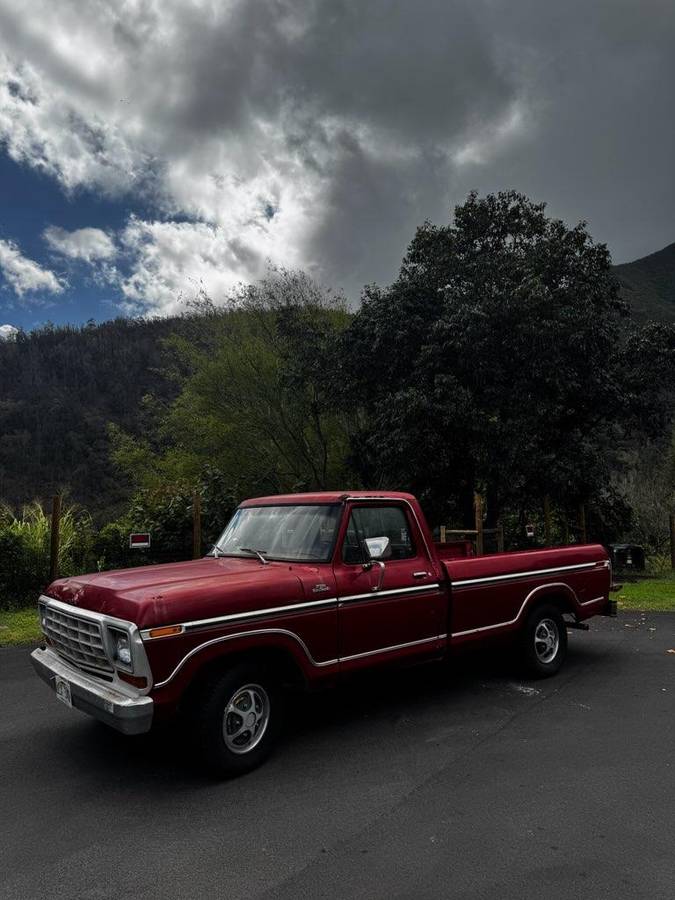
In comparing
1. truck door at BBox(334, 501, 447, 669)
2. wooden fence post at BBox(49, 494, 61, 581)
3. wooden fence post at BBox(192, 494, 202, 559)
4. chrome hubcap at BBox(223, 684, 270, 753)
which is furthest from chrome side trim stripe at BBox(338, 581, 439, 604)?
wooden fence post at BBox(49, 494, 61, 581)

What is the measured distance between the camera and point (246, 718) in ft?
13.1

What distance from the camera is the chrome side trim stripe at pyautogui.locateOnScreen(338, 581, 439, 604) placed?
14.8 feet

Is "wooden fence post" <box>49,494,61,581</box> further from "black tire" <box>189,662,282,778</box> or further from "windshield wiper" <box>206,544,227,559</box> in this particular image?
"black tire" <box>189,662,282,778</box>

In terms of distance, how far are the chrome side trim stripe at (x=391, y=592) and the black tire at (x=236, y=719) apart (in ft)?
2.53

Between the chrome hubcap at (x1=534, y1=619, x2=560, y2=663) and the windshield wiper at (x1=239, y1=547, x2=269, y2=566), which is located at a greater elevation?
the windshield wiper at (x1=239, y1=547, x2=269, y2=566)

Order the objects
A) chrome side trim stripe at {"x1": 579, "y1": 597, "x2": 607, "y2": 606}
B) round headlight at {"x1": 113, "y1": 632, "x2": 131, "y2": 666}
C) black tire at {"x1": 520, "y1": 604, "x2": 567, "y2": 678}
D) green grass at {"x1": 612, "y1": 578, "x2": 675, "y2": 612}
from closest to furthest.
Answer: round headlight at {"x1": 113, "y1": 632, "x2": 131, "y2": 666} → black tire at {"x1": 520, "y1": 604, "x2": 567, "y2": 678} → chrome side trim stripe at {"x1": 579, "y1": 597, "x2": 607, "y2": 606} → green grass at {"x1": 612, "y1": 578, "x2": 675, "y2": 612}

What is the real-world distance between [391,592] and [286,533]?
953 millimetres

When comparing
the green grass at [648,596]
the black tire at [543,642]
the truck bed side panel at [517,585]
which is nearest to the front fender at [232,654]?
the truck bed side panel at [517,585]

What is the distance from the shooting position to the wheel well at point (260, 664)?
3863 millimetres

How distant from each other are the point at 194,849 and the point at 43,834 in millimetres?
851

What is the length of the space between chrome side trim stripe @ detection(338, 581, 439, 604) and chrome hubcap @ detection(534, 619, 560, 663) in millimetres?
1635

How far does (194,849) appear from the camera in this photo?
3104 mm

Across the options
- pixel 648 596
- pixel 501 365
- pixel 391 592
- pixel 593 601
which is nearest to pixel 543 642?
pixel 593 601

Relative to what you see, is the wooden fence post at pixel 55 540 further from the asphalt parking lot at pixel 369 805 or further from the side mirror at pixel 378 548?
the side mirror at pixel 378 548
